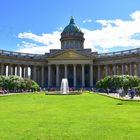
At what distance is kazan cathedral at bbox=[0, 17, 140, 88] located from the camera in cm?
12175

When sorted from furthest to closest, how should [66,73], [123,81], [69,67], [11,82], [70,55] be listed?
[69,67], [66,73], [70,55], [11,82], [123,81]

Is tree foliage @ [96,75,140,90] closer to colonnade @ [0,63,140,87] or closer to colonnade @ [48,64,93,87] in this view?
colonnade @ [0,63,140,87]

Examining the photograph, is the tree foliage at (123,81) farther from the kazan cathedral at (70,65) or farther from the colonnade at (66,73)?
the colonnade at (66,73)

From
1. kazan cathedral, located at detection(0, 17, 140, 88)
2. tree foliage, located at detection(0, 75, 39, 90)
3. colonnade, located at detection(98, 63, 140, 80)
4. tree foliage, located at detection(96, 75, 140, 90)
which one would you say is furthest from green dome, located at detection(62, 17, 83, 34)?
tree foliage, located at detection(96, 75, 140, 90)

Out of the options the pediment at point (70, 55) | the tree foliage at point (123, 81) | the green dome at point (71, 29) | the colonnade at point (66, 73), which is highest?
the green dome at point (71, 29)

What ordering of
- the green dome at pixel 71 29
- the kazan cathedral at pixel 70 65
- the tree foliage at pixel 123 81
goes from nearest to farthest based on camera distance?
1. the tree foliage at pixel 123 81
2. the kazan cathedral at pixel 70 65
3. the green dome at pixel 71 29

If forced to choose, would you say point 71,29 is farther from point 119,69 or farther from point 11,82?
point 11,82

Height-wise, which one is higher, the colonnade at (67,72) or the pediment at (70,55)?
the pediment at (70,55)

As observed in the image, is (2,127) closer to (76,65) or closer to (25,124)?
(25,124)

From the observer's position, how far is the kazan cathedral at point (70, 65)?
4793 inches

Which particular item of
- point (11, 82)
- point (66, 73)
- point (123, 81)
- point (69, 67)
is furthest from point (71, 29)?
point (123, 81)

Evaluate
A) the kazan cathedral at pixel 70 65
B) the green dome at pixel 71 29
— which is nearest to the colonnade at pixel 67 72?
the kazan cathedral at pixel 70 65

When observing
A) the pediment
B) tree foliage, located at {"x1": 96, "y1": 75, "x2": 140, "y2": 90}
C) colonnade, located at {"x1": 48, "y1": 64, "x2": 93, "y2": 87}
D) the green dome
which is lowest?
tree foliage, located at {"x1": 96, "y1": 75, "x2": 140, "y2": 90}

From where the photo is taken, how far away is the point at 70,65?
137 m
